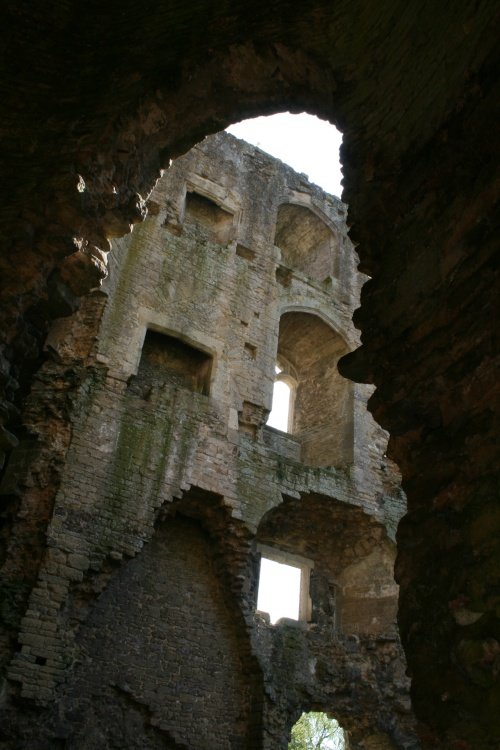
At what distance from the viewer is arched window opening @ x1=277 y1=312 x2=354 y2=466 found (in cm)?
1285

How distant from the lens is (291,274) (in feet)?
45.8

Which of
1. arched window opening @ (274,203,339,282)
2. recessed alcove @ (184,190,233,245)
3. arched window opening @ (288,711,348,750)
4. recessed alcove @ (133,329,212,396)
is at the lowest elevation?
arched window opening @ (288,711,348,750)

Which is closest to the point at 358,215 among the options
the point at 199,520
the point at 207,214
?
the point at 199,520

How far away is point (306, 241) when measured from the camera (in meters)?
16.9

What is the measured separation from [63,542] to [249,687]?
11.6ft

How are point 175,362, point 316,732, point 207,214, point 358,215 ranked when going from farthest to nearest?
point 316,732, point 207,214, point 175,362, point 358,215

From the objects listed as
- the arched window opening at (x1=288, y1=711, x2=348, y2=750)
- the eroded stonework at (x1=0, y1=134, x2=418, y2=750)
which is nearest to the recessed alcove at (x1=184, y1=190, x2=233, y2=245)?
the eroded stonework at (x1=0, y1=134, x2=418, y2=750)

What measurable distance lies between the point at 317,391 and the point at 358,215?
10421mm

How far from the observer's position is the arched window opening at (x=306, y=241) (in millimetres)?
16016

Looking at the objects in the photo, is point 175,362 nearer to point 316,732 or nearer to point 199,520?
point 199,520

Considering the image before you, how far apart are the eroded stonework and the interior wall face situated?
270mm

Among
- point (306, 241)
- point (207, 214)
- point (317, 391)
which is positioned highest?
point (306, 241)

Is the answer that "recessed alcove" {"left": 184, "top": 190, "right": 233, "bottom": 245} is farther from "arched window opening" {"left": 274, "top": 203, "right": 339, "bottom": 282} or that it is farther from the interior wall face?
the interior wall face

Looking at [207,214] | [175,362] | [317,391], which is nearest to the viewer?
[175,362]
